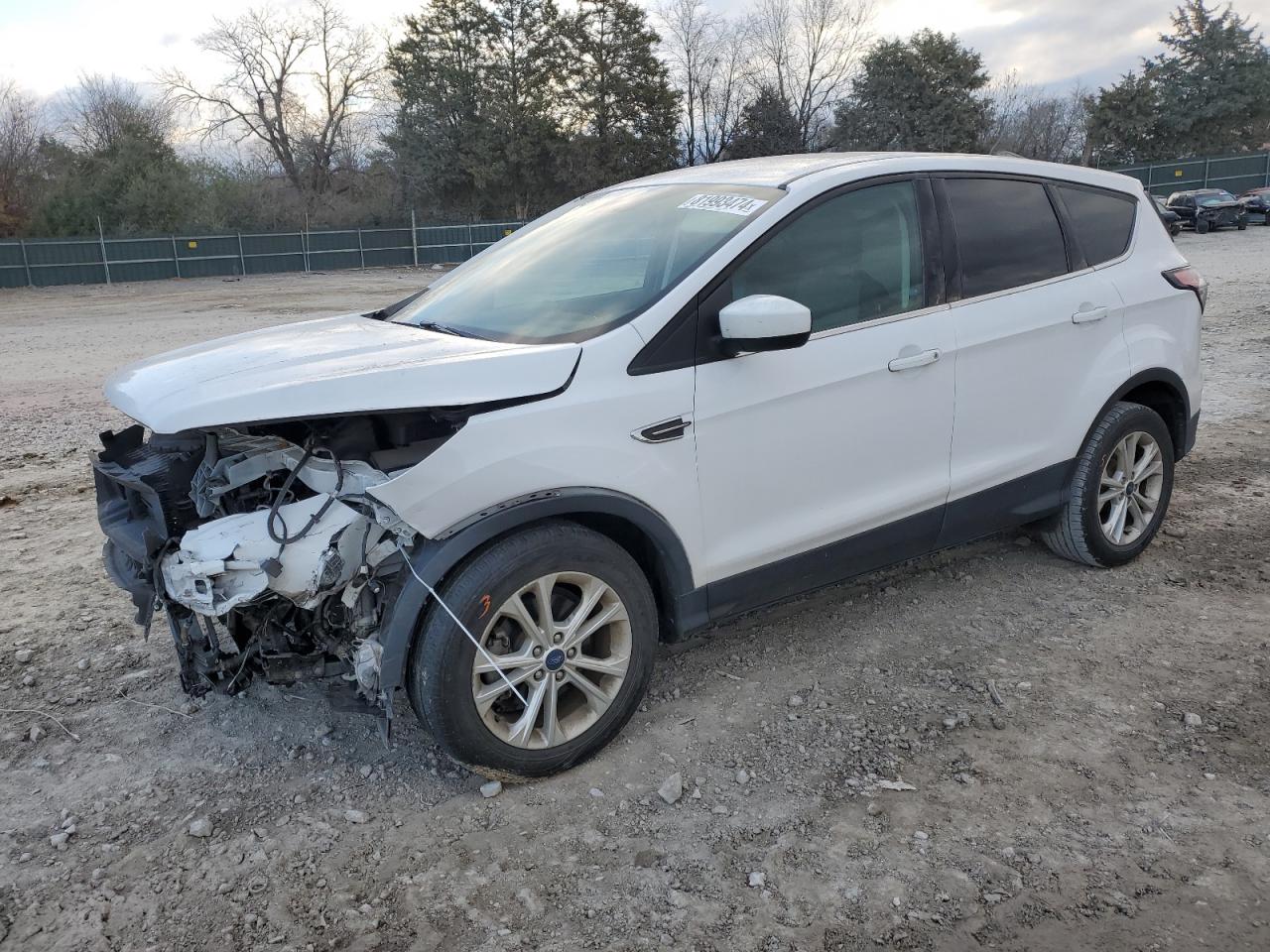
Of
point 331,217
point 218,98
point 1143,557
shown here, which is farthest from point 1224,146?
point 1143,557

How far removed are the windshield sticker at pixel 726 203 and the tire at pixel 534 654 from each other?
51.0 inches

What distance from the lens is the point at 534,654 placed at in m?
3.06

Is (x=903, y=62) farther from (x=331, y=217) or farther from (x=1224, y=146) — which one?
(x=331, y=217)

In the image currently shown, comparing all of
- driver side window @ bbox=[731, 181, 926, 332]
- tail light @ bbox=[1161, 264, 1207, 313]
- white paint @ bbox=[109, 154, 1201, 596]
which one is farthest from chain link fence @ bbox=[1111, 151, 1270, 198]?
driver side window @ bbox=[731, 181, 926, 332]

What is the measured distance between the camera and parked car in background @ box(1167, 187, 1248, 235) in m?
31.2

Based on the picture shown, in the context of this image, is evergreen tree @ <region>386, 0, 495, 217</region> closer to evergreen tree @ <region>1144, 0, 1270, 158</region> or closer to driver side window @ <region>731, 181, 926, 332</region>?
evergreen tree @ <region>1144, 0, 1270, 158</region>

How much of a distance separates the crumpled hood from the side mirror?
0.50m

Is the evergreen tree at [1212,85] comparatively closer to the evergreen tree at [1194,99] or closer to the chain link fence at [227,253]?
the evergreen tree at [1194,99]

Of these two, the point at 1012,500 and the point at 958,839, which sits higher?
the point at 1012,500

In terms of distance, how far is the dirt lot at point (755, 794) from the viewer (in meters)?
2.57

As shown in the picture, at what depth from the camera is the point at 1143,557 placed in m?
4.87

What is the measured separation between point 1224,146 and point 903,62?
1685 centimetres

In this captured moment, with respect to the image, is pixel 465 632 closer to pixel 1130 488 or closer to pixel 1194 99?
pixel 1130 488

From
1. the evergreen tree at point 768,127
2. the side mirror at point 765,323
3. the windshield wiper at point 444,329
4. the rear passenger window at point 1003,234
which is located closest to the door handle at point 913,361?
the rear passenger window at point 1003,234
